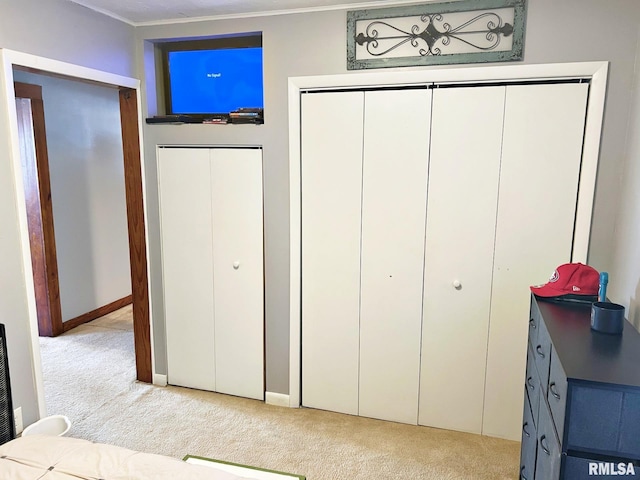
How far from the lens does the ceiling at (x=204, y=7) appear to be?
2.52m

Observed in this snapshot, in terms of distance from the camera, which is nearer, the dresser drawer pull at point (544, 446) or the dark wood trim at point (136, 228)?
the dresser drawer pull at point (544, 446)

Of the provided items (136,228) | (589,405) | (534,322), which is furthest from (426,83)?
(136,228)

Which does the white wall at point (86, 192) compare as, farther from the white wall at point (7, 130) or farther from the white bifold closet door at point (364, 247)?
the white bifold closet door at point (364, 247)

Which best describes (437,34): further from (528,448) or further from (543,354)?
(528,448)

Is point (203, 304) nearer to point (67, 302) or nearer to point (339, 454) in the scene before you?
point (339, 454)

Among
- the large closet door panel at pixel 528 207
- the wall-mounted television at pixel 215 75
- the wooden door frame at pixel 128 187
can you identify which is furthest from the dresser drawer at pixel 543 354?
the wooden door frame at pixel 128 187

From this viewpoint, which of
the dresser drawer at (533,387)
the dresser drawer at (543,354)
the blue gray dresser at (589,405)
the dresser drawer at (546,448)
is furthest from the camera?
the dresser drawer at (533,387)

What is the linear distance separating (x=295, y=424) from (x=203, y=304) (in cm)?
98

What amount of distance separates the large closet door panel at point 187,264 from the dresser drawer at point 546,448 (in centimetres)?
209

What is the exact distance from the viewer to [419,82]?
254 centimetres

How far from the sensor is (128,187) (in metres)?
3.15

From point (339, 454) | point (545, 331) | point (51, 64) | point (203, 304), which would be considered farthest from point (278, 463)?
point (51, 64)

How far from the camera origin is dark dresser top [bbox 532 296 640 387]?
1.38 m

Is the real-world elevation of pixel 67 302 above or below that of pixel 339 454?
above
